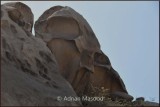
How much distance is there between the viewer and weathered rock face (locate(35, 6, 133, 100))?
Answer: 1445 cm

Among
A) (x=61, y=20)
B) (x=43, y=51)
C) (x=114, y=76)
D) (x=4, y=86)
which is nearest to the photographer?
(x=4, y=86)

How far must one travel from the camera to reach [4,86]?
9656mm

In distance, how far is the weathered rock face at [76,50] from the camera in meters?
14.4

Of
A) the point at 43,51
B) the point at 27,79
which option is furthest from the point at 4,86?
the point at 43,51

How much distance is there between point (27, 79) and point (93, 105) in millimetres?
2197

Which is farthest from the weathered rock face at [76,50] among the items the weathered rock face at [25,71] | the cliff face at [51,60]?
the weathered rock face at [25,71]

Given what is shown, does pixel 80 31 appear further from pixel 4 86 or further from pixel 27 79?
pixel 4 86

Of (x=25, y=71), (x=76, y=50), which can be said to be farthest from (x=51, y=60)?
(x=76, y=50)

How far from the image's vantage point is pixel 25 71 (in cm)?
1109

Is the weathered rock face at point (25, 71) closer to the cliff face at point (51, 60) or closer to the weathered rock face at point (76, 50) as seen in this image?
the cliff face at point (51, 60)

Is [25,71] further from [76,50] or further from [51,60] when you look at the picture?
[76,50]

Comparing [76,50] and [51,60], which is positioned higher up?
[51,60]

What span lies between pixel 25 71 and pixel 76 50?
142 inches

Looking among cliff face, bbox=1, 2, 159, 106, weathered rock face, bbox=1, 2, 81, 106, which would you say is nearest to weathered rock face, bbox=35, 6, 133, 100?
cliff face, bbox=1, 2, 159, 106
